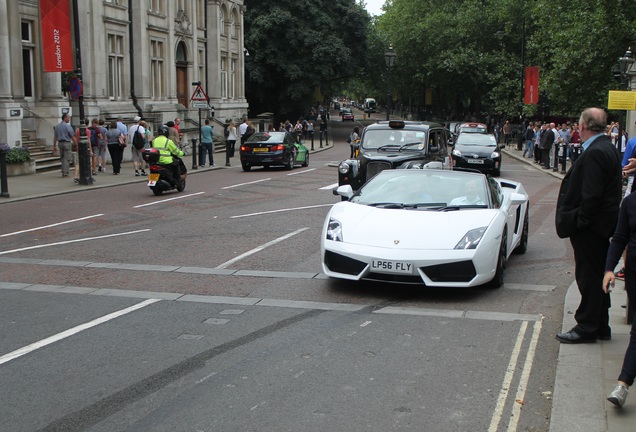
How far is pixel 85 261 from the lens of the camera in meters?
10.3

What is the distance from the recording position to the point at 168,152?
18.9 metres

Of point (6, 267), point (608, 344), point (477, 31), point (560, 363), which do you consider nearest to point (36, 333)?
point (6, 267)

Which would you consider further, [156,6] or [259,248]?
[156,6]

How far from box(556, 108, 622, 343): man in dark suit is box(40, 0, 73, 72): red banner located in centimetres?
1977

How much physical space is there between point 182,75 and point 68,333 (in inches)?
1421

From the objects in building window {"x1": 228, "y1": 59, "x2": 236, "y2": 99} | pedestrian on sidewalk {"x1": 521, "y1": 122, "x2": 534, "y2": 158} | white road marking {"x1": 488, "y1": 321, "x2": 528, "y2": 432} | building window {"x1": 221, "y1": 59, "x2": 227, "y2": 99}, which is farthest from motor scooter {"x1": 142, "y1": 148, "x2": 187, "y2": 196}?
building window {"x1": 228, "y1": 59, "x2": 236, "y2": 99}

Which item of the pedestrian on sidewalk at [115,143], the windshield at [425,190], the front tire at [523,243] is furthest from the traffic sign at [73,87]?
the front tire at [523,243]

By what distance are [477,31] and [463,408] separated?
59.4m

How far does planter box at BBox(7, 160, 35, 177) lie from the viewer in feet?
74.5

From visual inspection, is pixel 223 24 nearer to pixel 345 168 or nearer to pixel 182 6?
pixel 182 6

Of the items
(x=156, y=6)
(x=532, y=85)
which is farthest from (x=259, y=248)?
(x=532, y=85)

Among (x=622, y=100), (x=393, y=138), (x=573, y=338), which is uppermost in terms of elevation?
A: (x=622, y=100)

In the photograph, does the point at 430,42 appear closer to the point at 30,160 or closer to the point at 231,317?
the point at 30,160

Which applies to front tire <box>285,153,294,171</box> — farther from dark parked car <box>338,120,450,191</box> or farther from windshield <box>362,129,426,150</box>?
windshield <box>362,129,426,150</box>
